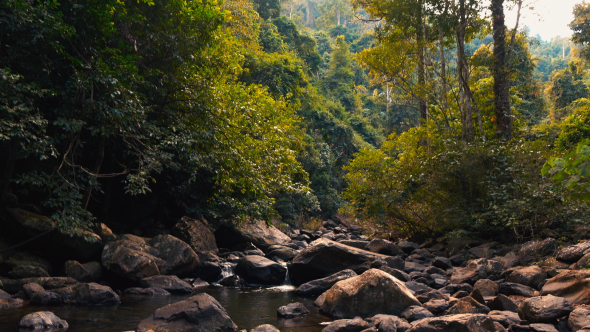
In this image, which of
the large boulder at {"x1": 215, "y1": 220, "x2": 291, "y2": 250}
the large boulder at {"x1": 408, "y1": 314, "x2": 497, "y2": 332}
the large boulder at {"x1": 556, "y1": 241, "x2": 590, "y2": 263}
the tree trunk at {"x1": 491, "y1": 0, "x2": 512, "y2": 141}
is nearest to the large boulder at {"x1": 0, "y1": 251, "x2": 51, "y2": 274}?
the large boulder at {"x1": 215, "y1": 220, "x2": 291, "y2": 250}

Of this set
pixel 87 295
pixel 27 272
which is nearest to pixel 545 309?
pixel 87 295

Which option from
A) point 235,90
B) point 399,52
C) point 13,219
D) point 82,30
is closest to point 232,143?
point 235,90

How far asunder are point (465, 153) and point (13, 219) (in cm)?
1050

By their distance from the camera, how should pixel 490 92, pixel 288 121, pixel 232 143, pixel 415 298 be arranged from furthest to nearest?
pixel 288 121 < pixel 490 92 < pixel 232 143 < pixel 415 298

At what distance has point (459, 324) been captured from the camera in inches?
175

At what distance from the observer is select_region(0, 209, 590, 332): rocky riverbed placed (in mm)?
5254

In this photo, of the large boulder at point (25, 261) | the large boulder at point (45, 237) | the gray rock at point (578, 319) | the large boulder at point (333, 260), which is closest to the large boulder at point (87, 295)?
the large boulder at point (45, 237)

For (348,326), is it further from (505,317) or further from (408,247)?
(408,247)

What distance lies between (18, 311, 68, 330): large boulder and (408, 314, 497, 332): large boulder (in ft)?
15.0

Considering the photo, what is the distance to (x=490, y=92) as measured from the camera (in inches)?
554

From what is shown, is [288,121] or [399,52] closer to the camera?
[399,52]

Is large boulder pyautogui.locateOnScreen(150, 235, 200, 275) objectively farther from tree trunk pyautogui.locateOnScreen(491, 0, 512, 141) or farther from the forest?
tree trunk pyautogui.locateOnScreen(491, 0, 512, 141)

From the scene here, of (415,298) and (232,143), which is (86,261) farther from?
(415,298)

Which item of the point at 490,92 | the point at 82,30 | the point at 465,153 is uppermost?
the point at 82,30
